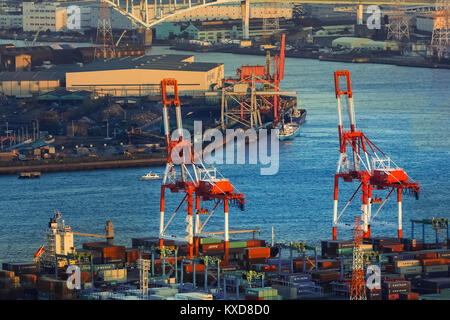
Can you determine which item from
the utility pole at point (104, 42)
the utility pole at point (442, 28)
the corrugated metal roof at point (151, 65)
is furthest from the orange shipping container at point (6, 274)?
the utility pole at point (442, 28)

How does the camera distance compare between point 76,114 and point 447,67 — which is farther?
point 447,67

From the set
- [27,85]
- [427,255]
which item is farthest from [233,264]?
[27,85]

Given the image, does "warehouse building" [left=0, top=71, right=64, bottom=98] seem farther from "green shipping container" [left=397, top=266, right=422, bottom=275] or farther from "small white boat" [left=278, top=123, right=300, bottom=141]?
"green shipping container" [left=397, top=266, right=422, bottom=275]

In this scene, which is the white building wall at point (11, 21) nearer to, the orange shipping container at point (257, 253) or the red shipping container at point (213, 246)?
the red shipping container at point (213, 246)

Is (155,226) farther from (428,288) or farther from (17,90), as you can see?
(17,90)

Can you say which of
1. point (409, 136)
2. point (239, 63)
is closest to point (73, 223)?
Result: point (409, 136)

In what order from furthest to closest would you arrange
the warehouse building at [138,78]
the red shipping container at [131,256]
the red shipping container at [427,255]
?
the warehouse building at [138,78]
the red shipping container at [131,256]
the red shipping container at [427,255]
